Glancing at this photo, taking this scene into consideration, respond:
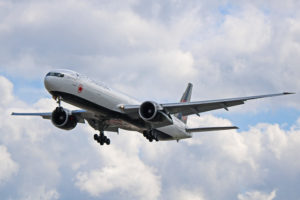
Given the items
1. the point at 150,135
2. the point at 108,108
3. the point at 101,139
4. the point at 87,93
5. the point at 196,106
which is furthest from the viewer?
the point at 101,139

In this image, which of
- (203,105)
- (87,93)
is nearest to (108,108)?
(87,93)

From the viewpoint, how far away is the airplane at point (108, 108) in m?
38.9

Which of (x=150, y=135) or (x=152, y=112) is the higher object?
(x=152, y=112)

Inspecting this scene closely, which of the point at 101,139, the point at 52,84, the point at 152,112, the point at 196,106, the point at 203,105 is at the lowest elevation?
the point at 101,139

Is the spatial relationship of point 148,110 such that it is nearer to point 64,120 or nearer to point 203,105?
point 203,105

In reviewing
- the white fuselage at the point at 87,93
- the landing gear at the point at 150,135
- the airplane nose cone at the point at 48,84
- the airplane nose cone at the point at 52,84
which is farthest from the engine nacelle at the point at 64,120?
the airplane nose cone at the point at 52,84

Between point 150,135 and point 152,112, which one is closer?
point 152,112

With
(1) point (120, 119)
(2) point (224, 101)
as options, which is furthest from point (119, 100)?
(2) point (224, 101)

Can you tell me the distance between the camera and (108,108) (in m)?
40.9

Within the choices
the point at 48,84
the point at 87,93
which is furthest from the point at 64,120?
the point at 48,84

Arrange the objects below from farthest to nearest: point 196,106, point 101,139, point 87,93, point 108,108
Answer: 1. point 101,139
2. point 196,106
3. point 108,108
4. point 87,93

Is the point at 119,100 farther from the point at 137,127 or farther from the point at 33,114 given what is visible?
the point at 33,114

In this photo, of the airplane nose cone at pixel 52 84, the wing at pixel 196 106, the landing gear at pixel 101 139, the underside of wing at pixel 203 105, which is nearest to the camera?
the airplane nose cone at pixel 52 84

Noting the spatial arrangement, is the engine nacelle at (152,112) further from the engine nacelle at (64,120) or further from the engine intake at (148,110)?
the engine nacelle at (64,120)
